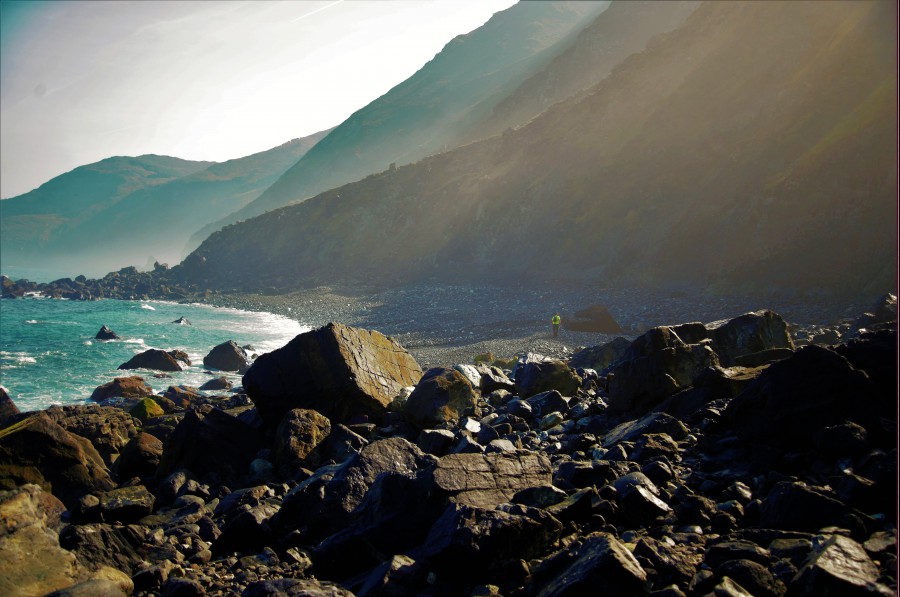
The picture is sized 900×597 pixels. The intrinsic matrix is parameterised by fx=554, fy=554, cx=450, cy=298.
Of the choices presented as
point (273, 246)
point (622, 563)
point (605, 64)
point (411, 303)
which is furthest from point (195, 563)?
point (605, 64)

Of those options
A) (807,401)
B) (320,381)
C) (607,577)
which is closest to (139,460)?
(320,381)

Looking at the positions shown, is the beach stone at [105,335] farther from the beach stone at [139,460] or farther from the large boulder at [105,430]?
the beach stone at [139,460]

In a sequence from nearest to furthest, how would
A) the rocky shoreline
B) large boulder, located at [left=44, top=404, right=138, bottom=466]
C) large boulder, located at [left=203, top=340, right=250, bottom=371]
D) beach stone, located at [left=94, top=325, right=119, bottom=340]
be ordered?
the rocky shoreline
large boulder, located at [left=44, top=404, right=138, bottom=466]
large boulder, located at [left=203, top=340, right=250, bottom=371]
beach stone, located at [left=94, top=325, right=119, bottom=340]

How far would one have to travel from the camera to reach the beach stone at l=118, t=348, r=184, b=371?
3631cm

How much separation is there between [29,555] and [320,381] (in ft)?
23.0

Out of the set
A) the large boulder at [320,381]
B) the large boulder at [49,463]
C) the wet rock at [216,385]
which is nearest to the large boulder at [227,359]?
the wet rock at [216,385]

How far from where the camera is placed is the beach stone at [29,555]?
6.47 m

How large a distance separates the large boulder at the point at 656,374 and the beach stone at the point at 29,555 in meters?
9.30

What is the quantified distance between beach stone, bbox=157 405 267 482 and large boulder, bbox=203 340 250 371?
82.8 ft

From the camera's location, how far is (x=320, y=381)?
1346 centimetres

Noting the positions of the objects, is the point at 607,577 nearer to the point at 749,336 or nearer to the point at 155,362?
the point at 749,336

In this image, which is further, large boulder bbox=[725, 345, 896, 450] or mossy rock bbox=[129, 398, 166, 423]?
mossy rock bbox=[129, 398, 166, 423]

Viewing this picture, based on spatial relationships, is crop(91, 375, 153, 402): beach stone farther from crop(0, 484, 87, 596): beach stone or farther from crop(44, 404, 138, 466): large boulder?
crop(0, 484, 87, 596): beach stone

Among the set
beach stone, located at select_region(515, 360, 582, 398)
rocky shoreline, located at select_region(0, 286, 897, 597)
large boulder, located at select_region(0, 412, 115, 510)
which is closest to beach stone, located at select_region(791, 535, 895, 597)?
rocky shoreline, located at select_region(0, 286, 897, 597)
